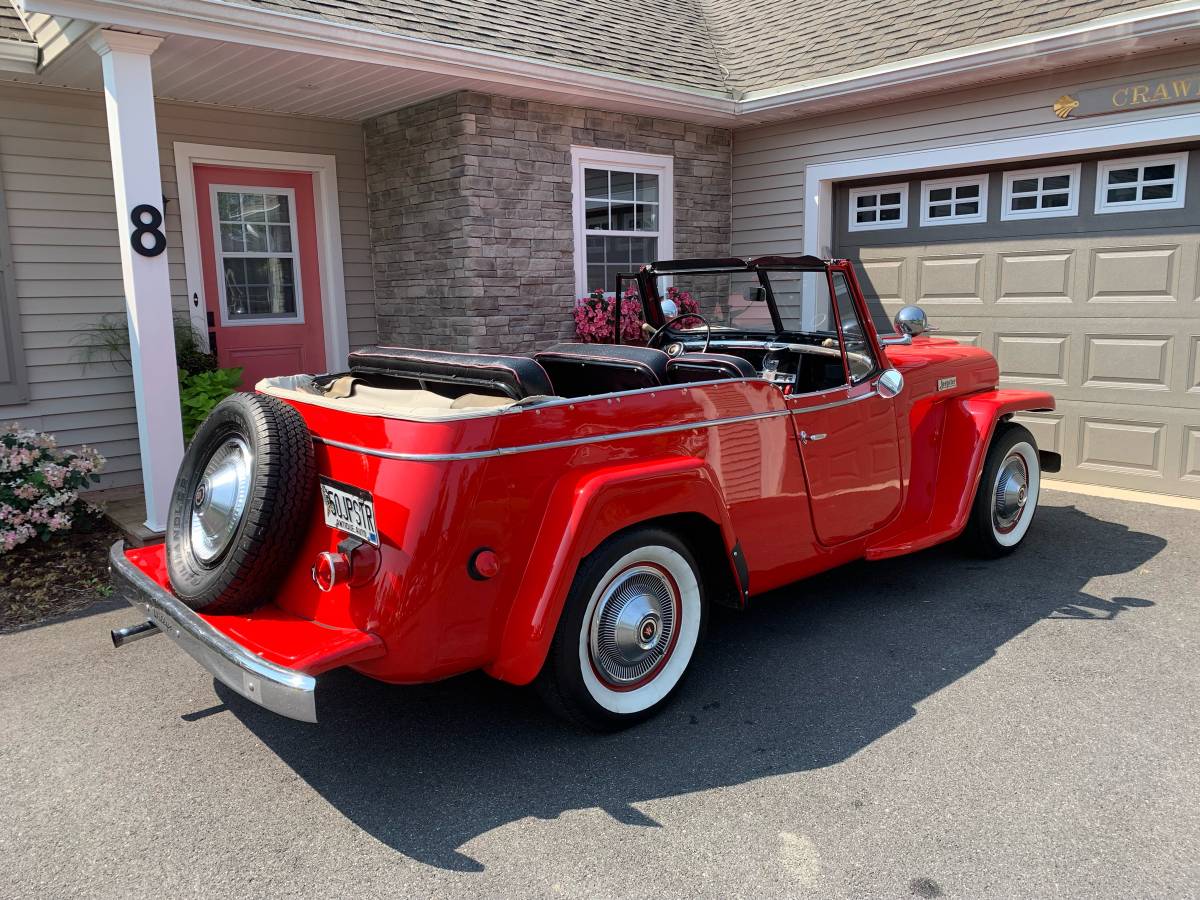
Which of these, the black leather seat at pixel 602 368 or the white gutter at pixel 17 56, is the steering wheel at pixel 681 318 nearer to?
the black leather seat at pixel 602 368

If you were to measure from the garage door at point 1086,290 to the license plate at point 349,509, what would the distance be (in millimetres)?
5707

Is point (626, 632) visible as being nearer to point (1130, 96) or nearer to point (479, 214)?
point (479, 214)

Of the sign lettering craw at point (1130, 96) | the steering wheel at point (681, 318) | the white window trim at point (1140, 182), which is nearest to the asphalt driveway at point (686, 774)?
the steering wheel at point (681, 318)

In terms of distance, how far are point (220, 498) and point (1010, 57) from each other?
6.01 m

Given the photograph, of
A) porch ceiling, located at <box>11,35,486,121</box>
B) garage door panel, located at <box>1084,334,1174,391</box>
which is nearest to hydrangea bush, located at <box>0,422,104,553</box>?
porch ceiling, located at <box>11,35,486,121</box>

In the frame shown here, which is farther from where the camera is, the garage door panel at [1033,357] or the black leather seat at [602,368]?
the garage door panel at [1033,357]

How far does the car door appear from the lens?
376 cm

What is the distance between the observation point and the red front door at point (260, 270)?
23.7 feet

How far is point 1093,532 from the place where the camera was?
5496 millimetres

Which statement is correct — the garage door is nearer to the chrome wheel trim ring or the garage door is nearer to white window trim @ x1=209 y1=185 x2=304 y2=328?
the chrome wheel trim ring

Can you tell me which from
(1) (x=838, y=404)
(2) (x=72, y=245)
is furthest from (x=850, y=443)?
(2) (x=72, y=245)

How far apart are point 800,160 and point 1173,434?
12.3 ft

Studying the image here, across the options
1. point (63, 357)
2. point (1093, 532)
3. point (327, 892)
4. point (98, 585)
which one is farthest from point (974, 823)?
point (63, 357)

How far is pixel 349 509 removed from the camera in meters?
2.86
